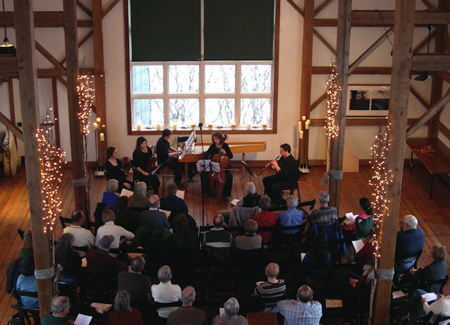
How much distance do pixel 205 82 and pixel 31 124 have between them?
6759mm

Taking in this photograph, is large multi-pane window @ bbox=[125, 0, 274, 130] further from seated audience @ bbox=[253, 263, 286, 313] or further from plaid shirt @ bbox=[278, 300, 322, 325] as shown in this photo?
plaid shirt @ bbox=[278, 300, 322, 325]

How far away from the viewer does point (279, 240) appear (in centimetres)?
727

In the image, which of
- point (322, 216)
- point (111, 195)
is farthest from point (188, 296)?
point (111, 195)

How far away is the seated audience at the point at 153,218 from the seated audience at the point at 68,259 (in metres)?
1.05

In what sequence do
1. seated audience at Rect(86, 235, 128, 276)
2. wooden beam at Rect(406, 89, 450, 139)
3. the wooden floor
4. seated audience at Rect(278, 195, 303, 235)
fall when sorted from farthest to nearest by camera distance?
the wooden floor → seated audience at Rect(278, 195, 303, 235) → seated audience at Rect(86, 235, 128, 276) → wooden beam at Rect(406, 89, 450, 139)

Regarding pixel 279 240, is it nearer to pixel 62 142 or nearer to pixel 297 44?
pixel 297 44

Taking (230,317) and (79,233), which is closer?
(230,317)

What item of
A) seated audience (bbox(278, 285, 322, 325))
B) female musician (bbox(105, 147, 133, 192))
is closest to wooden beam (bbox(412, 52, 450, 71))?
seated audience (bbox(278, 285, 322, 325))

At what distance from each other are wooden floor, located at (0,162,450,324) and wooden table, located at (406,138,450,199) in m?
0.40

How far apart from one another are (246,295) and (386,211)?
5.99 ft

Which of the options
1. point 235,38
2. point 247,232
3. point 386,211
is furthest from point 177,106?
point 386,211

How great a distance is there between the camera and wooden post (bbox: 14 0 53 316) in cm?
532

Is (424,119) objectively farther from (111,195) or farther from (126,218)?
(111,195)

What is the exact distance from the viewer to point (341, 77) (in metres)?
8.17
